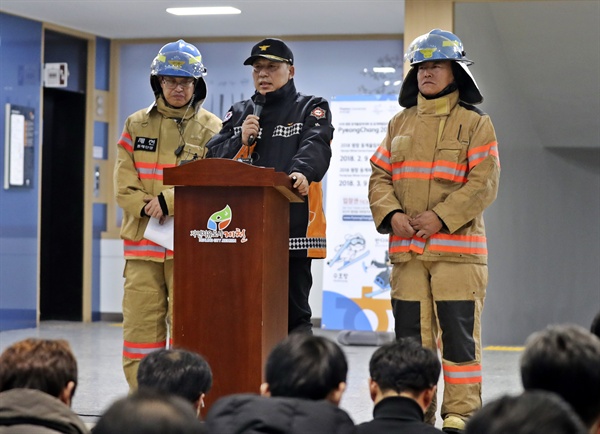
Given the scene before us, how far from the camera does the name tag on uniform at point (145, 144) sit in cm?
502

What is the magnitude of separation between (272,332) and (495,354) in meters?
4.23

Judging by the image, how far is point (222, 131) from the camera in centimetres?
477

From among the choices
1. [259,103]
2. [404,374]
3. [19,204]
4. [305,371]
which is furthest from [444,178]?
[19,204]

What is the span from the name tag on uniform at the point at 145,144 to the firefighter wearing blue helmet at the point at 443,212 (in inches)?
44.1

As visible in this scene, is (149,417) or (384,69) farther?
(384,69)

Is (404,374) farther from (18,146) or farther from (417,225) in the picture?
(18,146)

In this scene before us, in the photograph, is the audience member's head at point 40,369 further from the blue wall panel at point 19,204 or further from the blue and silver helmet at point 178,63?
Answer: the blue wall panel at point 19,204

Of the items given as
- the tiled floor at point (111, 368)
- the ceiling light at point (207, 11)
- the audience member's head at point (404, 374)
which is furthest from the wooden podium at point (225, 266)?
the ceiling light at point (207, 11)

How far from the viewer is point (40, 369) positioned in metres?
2.50

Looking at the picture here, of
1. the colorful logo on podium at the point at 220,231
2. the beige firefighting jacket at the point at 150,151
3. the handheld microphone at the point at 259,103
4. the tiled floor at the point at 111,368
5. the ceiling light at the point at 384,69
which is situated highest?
the ceiling light at the point at 384,69

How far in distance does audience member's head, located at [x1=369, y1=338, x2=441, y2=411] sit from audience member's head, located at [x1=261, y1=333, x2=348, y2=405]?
0.24 m

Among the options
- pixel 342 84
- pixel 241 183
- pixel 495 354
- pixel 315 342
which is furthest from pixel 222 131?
pixel 342 84

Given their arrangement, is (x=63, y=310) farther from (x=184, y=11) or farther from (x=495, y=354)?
(x=495, y=354)

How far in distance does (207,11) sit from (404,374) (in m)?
6.88
